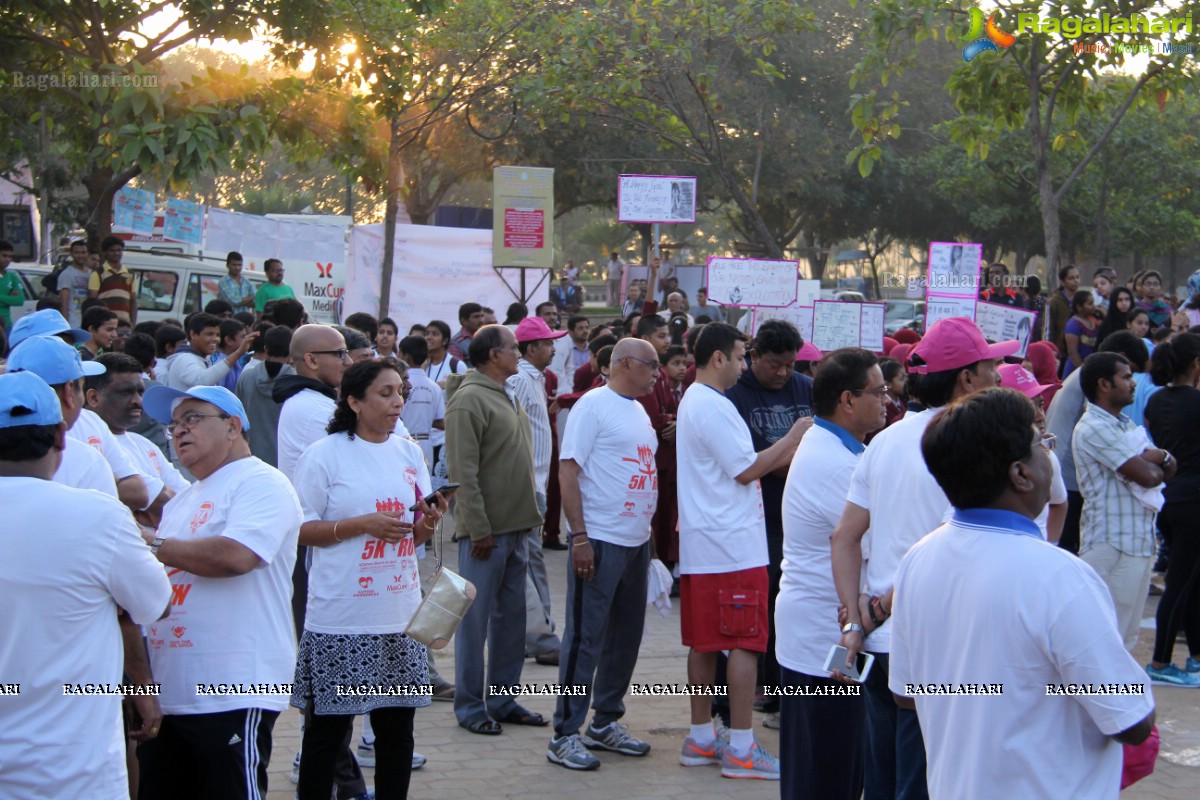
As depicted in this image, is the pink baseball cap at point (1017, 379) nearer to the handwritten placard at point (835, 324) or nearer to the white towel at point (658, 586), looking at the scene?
the white towel at point (658, 586)

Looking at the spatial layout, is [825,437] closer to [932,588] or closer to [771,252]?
[932,588]

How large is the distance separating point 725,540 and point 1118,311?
911cm

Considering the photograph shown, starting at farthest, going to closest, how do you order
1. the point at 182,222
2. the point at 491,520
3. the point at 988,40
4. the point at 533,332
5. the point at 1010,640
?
the point at 182,222, the point at 988,40, the point at 533,332, the point at 491,520, the point at 1010,640

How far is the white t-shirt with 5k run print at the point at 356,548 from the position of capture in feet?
14.9

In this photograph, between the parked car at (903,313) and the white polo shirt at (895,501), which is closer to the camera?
the white polo shirt at (895,501)

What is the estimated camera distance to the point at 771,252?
1650 cm

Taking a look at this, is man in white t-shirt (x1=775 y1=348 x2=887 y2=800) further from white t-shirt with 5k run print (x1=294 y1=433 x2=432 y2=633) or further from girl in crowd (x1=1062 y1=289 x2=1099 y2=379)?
girl in crowd (x1=1062 y1=289 x2=1099 y2=379)

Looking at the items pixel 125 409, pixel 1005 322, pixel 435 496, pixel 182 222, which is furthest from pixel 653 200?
pixel 182 222

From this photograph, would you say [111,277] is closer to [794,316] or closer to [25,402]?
[794,316]

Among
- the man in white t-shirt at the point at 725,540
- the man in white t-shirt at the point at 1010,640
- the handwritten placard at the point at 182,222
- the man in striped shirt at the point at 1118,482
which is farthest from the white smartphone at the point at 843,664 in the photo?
the handwritten placard at the point at 182,222

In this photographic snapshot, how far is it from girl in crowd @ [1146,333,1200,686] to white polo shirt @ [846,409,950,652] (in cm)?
377

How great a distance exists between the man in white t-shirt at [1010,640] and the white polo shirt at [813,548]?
1.66 meters

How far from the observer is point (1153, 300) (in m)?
13.5

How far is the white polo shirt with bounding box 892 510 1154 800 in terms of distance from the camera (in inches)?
97.3
